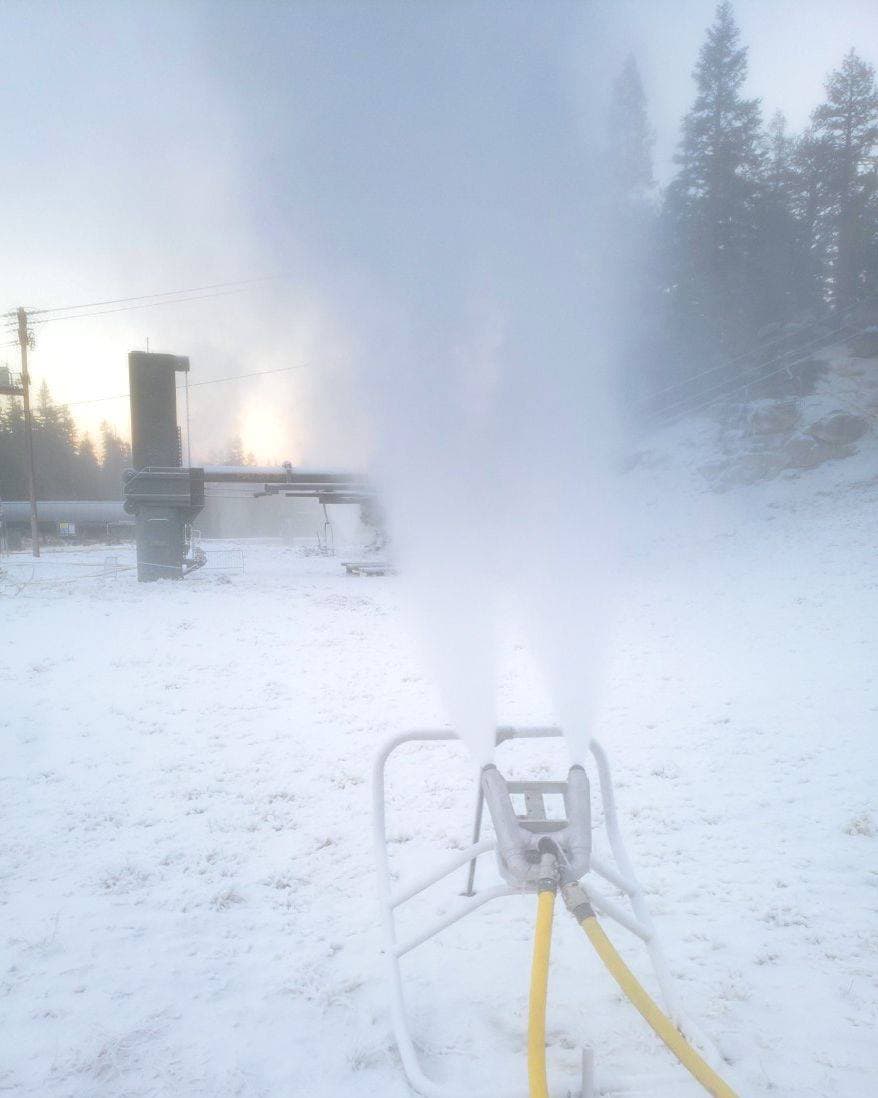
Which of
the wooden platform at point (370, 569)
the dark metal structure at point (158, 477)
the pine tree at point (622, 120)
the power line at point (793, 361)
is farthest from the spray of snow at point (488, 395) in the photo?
the power line at point (793, 361)

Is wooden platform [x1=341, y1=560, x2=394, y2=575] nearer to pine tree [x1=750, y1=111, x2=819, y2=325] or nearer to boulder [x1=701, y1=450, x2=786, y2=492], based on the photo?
boulder [x1=701, y1=450, x2=786, y2=492]

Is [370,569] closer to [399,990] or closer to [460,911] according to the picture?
[399,990]

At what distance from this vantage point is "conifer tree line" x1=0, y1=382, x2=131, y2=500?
6775 cm

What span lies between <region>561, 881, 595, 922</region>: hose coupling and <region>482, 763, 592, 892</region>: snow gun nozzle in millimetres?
59

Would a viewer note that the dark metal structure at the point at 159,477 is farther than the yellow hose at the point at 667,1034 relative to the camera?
Yes

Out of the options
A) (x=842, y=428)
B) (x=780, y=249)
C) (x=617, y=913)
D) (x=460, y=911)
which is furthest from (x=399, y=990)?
(x=780, y=249)

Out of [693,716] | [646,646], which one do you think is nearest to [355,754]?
[693,716]

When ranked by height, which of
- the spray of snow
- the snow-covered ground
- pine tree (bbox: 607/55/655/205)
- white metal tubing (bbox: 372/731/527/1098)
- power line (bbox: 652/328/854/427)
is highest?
power line (bbox: 652/328/854/427)

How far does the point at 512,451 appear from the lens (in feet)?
13.5

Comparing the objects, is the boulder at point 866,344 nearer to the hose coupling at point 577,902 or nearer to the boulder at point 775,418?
the boulder at point 775,418

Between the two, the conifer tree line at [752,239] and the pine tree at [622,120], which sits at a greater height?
the conifer tree line at [752,239]

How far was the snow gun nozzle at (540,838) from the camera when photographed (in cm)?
239

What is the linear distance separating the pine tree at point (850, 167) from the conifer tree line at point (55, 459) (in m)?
66.8

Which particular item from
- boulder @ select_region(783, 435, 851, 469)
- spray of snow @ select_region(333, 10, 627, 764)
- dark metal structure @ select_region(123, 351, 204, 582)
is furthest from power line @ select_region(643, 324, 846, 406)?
spray of snow @ select_region(333, 10, 627, 764)
